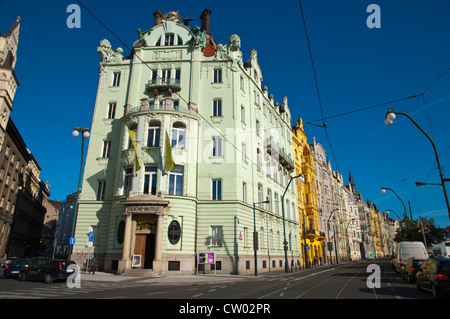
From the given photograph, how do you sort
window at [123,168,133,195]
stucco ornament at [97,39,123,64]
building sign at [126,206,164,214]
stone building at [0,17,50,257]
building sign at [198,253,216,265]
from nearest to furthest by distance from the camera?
building sign at [198,253,216,265] → building sign at [126,206,164,214] → window at [123,168,133,195] → stucco ornament at [97,39,123,64] → stone building at [0,17,50,257]

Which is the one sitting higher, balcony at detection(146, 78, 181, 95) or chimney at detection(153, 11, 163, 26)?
chimney at detection(153, 11, 163, 26)

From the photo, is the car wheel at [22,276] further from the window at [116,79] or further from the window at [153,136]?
the window at [116,79]

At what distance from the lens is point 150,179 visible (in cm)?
2598

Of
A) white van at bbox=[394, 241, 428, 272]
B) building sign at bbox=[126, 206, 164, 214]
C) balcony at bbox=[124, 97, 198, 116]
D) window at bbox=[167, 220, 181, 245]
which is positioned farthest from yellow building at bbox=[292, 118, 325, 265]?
building sign at bbox=[126, 206, 164, 214]

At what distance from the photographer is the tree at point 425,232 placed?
41928 mm

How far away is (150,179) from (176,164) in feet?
8.48

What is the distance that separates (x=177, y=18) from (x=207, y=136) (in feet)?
56.5

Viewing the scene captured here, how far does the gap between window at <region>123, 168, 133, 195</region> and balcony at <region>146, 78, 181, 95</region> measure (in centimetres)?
863

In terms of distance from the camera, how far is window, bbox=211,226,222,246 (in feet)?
86.9

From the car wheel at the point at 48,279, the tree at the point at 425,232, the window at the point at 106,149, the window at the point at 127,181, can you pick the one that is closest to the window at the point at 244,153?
the window at the point at 127,181

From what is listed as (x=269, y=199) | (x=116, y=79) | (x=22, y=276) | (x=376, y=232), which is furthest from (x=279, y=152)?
(x=376, y=232)

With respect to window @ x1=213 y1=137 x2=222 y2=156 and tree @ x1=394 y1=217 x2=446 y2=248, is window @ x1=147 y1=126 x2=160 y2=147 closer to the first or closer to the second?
window @ x1=213 y1=137 x2=222 y2=156
